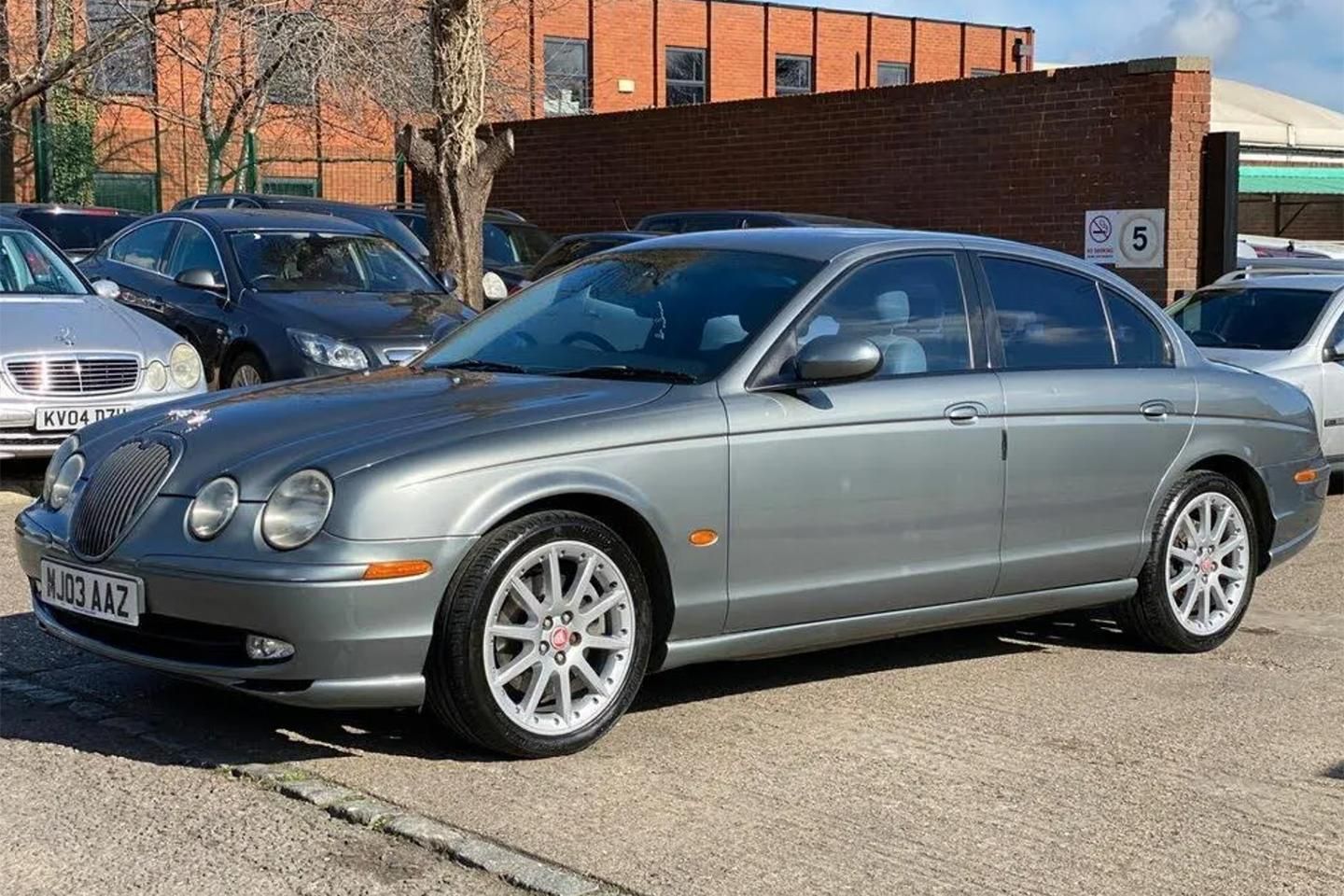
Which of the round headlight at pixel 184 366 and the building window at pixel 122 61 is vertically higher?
the building window at pixel 122 61

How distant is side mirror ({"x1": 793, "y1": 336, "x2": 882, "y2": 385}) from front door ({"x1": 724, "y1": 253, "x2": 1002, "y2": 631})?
3.1 inches

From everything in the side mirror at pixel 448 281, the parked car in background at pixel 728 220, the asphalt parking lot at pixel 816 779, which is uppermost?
the parked car in background at pixel 728 220

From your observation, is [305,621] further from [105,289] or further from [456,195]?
[456,195]

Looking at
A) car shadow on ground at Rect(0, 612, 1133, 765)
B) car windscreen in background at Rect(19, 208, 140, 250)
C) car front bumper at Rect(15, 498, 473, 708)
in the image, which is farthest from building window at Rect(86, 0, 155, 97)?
car front bumper at Rect(15, 498, 473, 708)

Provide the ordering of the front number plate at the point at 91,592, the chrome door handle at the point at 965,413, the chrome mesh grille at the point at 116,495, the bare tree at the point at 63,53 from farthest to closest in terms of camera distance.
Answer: the bare tree at the point at 63,53 → the chrome door handle at the point at 965,413 → the chrome mesh grille at the point at 116,495 → the front number plate at the point at 91,592

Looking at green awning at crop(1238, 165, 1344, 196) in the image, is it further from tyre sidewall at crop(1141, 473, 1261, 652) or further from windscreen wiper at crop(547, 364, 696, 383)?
windscreen wiper at crop(547, 364, 696, 383)

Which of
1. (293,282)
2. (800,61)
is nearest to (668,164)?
(293,282)

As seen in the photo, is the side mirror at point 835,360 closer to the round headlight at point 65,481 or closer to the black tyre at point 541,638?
the black tyre at point 541,638

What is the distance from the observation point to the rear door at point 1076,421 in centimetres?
621

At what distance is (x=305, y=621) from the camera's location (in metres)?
4.69

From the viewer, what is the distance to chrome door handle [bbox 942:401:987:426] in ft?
19.6

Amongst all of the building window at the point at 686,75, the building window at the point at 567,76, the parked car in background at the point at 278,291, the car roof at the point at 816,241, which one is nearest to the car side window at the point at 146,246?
the parked car in background at the point at 278,291

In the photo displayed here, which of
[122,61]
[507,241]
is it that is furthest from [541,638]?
[122,61]

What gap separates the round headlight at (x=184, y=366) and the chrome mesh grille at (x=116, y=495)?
501cm
